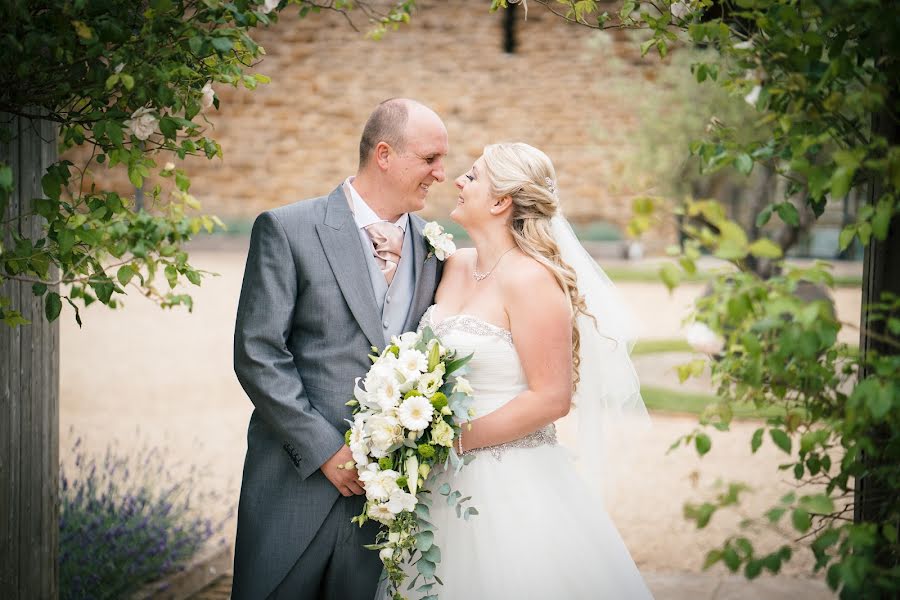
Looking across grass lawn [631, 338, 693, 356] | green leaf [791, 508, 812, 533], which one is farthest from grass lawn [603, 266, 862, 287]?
green leaf [791, 508, 812, 533]

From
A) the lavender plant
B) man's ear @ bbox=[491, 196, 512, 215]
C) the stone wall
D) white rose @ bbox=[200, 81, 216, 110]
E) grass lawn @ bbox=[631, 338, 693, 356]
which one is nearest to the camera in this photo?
white rose @ bbox=[200, 81, 216, 110]

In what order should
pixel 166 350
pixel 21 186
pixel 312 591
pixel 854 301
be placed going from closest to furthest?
1. pixel 312 591
2. pixel 21 186
3. pixel 166 350
4. pixel 854 301

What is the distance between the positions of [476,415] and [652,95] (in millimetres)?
8987

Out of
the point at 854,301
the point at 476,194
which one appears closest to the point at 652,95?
the point at 854,301

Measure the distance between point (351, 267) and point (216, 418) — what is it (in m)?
5.51

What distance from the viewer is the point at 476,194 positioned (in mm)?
2754

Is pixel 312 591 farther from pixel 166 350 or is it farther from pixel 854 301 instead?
pixel 854 301

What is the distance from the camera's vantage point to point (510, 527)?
102 inches

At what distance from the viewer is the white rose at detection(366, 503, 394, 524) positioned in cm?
229

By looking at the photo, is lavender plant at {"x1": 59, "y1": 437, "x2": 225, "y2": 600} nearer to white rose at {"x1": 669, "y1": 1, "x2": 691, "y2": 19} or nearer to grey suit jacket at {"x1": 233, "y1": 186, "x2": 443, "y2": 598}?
grey suit jacket at {"x1": 233, "y1": 186, "x2": 443, "y2": 598}

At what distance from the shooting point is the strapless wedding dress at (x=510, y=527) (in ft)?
8.34

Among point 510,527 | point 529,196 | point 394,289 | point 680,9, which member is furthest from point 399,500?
point 680,9

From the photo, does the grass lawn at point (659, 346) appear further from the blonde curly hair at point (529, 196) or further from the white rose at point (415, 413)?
the white rose at point (415, 413)

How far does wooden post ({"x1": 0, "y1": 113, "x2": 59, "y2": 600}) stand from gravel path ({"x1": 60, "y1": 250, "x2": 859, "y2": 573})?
211 centimetres
